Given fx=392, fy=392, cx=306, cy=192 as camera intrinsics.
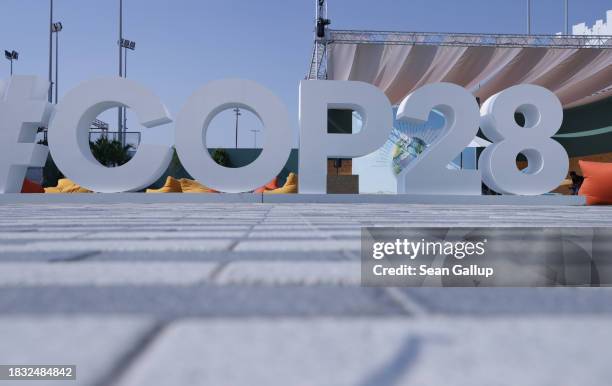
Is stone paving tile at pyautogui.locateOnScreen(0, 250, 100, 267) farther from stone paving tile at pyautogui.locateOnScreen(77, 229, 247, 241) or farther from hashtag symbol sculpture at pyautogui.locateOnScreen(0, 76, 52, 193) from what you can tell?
hashtag symbol sculpture at pyautogui.locateOnScreen(0, 76, 52, 193)

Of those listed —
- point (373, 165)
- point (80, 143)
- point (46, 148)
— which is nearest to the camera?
point (80, 143)

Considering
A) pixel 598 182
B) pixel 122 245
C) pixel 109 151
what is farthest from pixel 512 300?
pixel 109 151

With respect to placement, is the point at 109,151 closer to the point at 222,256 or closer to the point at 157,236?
the point at 157,236

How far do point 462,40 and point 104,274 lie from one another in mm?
10675

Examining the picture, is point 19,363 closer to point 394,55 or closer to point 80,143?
point 80,143

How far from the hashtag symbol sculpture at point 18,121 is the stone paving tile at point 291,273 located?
20.4 ft

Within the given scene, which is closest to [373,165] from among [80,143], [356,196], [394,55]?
[394,55]

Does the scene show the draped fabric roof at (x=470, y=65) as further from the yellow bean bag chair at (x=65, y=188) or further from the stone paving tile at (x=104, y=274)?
the stone paving tile at (x=104, y=274)

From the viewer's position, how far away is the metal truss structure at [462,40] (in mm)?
9312

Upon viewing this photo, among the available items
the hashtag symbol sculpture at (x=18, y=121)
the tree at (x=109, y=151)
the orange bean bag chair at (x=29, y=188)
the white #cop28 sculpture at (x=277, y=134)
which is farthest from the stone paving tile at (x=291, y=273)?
the tree at (x=109, y=151)

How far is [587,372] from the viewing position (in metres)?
0.41

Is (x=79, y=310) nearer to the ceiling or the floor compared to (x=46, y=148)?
nearer to the floor

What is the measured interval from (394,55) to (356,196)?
6165 millimetres

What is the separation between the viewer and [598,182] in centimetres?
508
